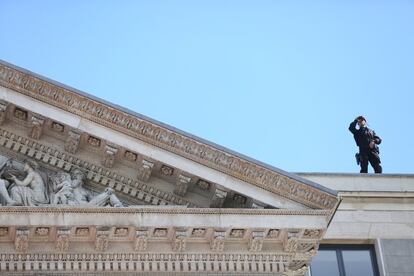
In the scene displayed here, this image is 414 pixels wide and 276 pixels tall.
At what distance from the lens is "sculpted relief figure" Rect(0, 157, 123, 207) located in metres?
24.2

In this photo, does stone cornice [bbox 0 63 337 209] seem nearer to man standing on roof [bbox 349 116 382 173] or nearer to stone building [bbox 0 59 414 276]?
stone building [bbox 0 59 414 276]

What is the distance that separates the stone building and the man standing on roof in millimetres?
7170

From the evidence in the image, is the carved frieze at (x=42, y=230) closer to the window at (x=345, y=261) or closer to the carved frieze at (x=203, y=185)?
the carved frieze at (x=203, y=185)

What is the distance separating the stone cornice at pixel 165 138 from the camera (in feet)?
80.2

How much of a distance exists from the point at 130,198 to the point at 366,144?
28.8 feet

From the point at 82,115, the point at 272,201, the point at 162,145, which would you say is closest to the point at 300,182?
the point at 272,201

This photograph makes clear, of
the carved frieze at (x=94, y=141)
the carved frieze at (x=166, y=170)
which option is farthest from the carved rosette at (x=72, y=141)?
the carved frieze at (x=166, y=170)

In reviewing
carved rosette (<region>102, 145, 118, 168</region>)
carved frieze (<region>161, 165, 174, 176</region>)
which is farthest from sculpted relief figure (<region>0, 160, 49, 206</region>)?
carved frieze (<region>161, 165, 174, 176</region>)

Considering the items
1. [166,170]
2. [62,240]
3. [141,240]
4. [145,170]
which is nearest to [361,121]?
[166,170]

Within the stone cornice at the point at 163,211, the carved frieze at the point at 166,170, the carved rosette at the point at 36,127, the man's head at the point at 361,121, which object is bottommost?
the stone cornice at the point at 163,211

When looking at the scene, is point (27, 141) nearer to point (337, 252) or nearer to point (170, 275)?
point (170, 275)

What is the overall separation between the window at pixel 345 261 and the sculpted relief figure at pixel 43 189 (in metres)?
6.12

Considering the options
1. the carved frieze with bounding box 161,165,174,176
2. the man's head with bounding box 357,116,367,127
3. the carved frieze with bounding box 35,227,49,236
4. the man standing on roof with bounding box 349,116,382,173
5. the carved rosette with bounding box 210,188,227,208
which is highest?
the man's head with bounding box 357,116,367,127

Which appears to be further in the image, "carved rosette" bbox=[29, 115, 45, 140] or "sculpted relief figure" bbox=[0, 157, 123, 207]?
"carved rosette" bbox=[29, 115, 45, 140]
